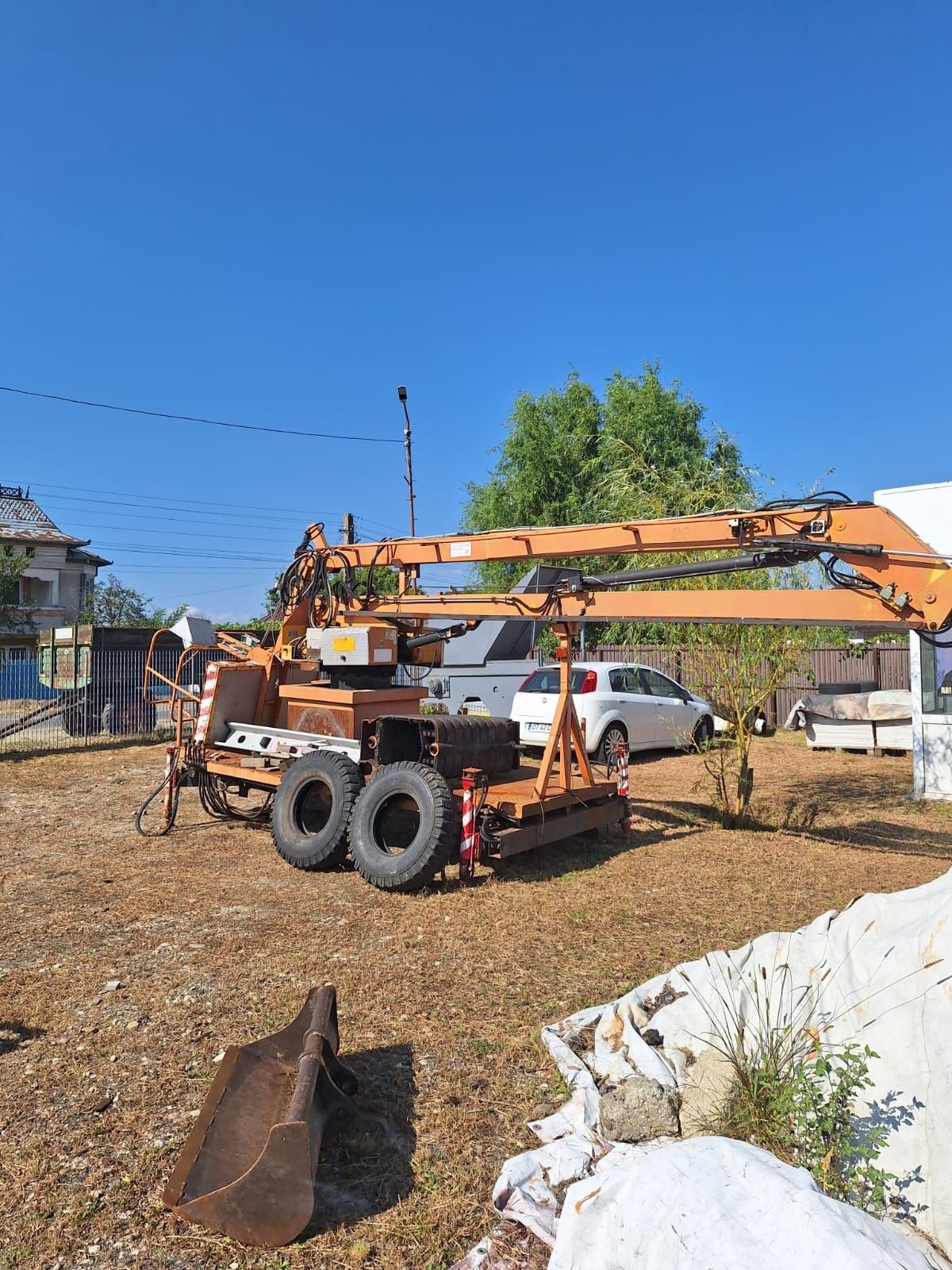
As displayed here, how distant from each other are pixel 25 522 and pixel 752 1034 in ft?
157

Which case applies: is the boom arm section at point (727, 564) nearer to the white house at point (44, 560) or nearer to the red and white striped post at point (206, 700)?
the red and white striped post at point (206, 700)

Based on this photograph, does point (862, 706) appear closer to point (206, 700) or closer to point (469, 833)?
point (469, 833)

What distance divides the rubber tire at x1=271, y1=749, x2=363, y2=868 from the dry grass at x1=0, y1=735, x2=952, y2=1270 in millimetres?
221

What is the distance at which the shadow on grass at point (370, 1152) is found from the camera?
3.01 m

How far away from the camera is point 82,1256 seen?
8.92 ft

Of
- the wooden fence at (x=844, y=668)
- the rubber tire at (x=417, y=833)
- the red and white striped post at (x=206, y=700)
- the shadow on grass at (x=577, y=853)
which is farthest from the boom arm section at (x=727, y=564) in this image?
the wooden fence at (x=844, y=668)

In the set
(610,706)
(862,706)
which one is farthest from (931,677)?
(862,706)

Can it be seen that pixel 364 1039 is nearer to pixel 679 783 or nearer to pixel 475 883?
pixel 475 883

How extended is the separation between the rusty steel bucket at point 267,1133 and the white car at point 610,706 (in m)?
8.78

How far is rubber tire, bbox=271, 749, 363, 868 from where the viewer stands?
24.4ft

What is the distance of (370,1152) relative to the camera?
3312mm

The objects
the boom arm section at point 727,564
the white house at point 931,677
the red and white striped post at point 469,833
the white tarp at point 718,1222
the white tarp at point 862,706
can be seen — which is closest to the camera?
the white tarp at point 718,1222

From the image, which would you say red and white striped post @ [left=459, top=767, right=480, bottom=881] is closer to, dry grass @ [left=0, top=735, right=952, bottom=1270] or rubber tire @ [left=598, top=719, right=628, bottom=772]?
dry grass @ [left=0, top=735, right=952, bottom=1270]

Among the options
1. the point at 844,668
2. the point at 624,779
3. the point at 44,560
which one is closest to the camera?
the point at 624,779
